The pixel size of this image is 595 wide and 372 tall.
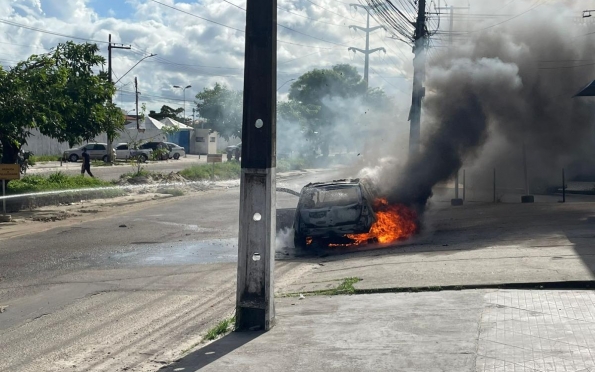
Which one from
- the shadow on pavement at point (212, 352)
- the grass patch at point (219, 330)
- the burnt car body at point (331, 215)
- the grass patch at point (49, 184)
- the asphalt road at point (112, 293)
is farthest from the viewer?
the grass patch at point (49, 184)

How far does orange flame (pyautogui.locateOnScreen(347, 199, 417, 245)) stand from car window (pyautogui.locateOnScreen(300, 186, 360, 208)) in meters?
0.77

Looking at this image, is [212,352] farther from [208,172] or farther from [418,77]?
[208,172]

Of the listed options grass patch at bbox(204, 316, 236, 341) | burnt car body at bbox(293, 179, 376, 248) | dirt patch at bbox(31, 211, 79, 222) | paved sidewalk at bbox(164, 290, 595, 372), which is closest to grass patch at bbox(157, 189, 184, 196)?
dirt patch at bbox(31, 211, 79, 222)

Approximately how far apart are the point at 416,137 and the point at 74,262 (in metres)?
12.6

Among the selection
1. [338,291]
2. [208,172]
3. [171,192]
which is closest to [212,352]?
[338,291]

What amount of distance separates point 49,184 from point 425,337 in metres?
20.8

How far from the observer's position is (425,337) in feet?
22.8

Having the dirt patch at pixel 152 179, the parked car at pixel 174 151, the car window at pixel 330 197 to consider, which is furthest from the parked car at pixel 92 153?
the car window at pixel 330 197

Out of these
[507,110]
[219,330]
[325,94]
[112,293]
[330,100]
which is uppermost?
[325,94]

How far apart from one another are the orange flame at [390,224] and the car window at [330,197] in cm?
77

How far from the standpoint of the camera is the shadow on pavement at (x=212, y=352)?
21.6 ft

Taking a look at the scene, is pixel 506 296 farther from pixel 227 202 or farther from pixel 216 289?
pixel 227 202

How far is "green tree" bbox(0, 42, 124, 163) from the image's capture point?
20.3 metres

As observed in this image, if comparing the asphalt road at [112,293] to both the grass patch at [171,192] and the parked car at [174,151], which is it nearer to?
the grass patch at [171,192]
